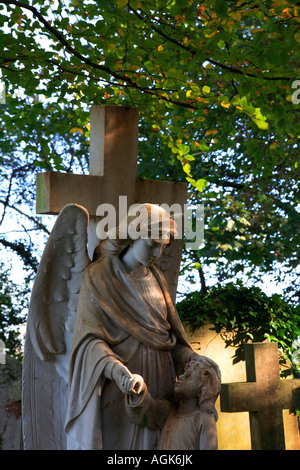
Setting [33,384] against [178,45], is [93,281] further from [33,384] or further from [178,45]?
[178,45]

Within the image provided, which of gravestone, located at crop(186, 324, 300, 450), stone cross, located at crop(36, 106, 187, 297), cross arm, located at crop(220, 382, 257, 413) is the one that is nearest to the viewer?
stone cross, located at crop(36, 106, 187, 297)

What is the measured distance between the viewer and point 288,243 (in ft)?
30.0

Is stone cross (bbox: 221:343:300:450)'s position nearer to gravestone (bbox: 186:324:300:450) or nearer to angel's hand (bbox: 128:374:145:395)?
gravestone (bbox: 186:324:300:450)

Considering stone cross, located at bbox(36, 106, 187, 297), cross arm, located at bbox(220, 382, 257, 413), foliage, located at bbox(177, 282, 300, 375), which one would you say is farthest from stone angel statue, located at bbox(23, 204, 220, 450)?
foliage, located at bbox(177, 282, 300, 375)

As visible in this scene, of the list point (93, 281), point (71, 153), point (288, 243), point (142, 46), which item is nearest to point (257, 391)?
point (93, 281)

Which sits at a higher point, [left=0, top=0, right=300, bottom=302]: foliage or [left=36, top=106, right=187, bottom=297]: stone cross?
[left=0, top=0, right=300, bottom=302]: foliage

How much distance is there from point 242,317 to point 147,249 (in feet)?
9.29

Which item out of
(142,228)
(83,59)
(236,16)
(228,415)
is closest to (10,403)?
(228,415)

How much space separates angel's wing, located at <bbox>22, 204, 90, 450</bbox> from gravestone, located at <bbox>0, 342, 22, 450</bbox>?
1.29 m

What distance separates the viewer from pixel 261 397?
5086 millimetres

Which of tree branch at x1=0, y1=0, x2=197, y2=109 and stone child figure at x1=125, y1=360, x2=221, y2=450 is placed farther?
tree branch at x1=0, y1=0, x2=197, y2=109

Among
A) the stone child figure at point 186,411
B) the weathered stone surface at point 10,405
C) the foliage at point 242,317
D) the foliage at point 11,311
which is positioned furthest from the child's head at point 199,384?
the foliage at point 11,311

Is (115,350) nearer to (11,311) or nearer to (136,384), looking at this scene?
(136,384)

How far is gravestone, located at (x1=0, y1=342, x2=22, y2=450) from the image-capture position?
5316mm
